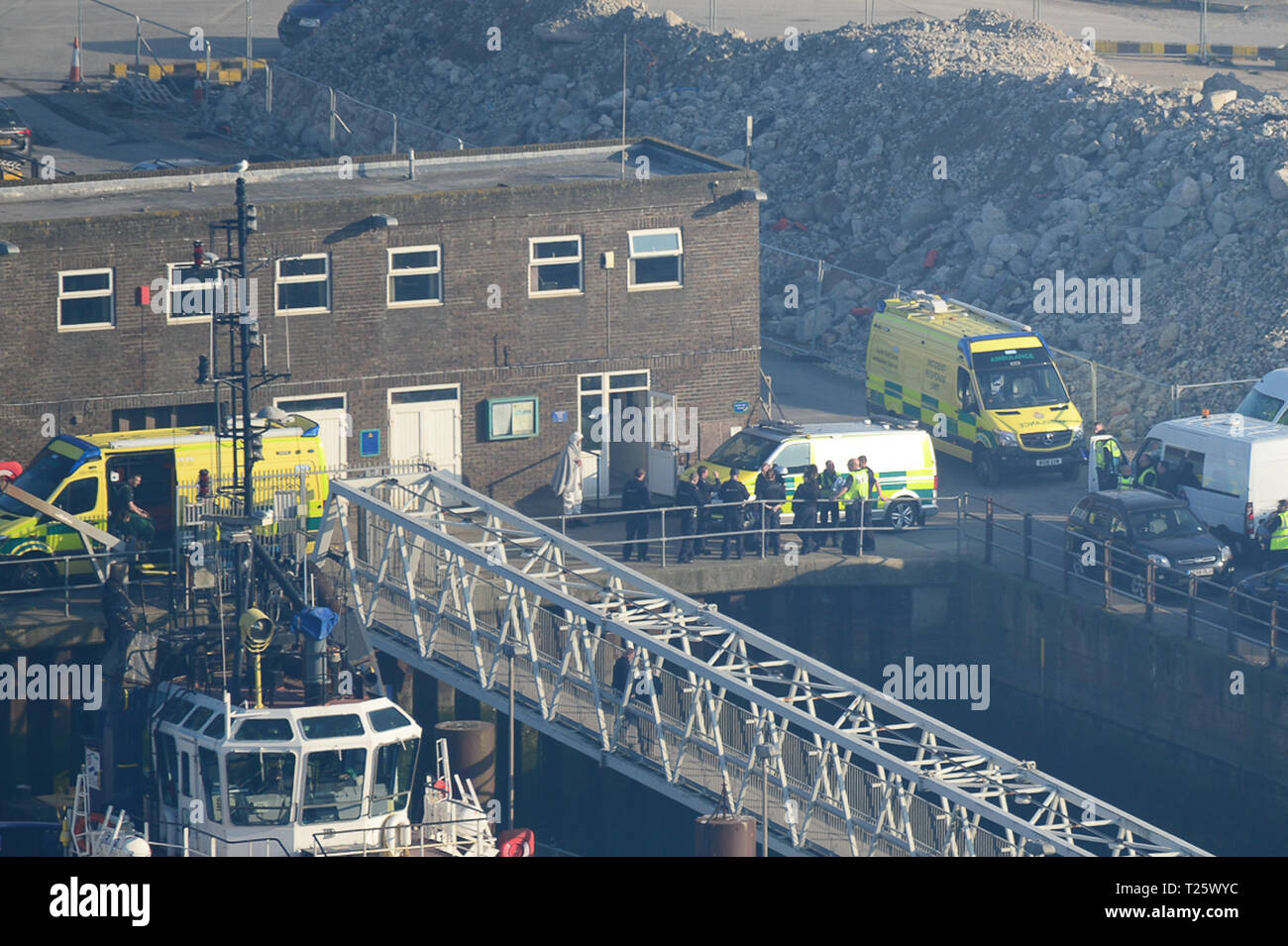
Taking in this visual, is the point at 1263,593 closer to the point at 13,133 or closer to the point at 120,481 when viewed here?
the point at 120,481

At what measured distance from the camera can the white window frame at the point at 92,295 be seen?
4438 centimetres

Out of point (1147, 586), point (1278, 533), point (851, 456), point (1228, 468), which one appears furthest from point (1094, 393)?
point (1147, 586)

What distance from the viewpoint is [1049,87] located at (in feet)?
207

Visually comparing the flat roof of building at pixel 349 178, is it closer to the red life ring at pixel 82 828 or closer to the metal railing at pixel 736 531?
the metal railing at pixel 736 531

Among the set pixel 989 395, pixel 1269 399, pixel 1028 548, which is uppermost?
pixel 1269 399

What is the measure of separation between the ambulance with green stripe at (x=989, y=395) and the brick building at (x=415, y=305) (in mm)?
3604

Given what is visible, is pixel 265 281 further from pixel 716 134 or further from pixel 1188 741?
pixel 716 134

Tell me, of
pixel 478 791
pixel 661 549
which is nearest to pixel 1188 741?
pixel 661 549

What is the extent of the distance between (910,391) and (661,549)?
9357mm

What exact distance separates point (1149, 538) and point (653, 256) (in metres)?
11.2

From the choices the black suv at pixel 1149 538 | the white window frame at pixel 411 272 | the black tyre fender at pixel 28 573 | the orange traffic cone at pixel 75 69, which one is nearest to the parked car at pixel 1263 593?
the black suv at pixel 1149 538

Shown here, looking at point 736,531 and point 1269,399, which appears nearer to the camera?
point 736,531

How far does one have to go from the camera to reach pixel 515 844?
110 ft

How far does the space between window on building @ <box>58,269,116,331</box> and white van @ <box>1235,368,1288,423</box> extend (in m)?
20.7
